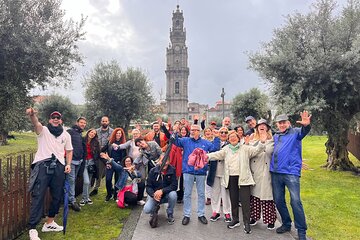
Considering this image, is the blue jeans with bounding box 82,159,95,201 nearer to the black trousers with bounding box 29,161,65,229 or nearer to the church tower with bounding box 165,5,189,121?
the black trousers with bounding box 29,161,65,229

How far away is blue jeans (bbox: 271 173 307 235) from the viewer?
17.2ft

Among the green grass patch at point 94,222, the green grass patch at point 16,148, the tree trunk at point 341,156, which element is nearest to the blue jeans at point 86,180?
the green grass patch at point 94,222

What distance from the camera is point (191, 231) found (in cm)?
566

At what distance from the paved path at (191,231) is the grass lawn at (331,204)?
3.05 ft

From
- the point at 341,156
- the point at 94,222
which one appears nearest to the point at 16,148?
the point at 94,222

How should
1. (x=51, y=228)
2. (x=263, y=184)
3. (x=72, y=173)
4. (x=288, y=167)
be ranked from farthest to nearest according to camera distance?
(x=72, y=173), (x=263, y=184), (x=51, y=228), (x=288, y=167)

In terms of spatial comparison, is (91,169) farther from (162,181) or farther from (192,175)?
(192,175)

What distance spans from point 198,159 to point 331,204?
4.41 m

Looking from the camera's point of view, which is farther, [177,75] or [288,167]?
[177,75]

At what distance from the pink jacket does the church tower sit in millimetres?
75280

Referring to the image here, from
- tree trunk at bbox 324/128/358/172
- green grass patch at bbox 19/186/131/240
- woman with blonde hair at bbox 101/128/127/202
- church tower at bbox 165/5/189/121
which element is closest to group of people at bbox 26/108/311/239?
woman with blonde hair at bbox 101/128/127/202

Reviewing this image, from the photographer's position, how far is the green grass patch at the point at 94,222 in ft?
17.8

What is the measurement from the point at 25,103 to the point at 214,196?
7.39 metres

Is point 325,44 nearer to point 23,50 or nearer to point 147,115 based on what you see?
point 23,50
